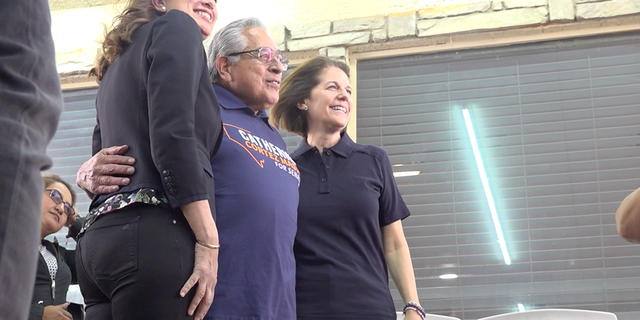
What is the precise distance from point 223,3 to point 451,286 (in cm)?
222

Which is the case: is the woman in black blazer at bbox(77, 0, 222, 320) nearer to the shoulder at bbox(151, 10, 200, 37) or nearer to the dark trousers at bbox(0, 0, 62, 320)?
the shoulder at bbox(151, 10, 200, 37)

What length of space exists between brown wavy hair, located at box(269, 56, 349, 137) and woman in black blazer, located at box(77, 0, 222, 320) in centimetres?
112

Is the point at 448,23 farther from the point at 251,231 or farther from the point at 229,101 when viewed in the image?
the point at 251,231

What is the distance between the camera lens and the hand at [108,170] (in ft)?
5.53

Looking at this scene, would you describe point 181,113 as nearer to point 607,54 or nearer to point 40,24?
point 40,24

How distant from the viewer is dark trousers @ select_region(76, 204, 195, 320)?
1.56 meters

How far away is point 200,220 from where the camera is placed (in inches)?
→ 64.8

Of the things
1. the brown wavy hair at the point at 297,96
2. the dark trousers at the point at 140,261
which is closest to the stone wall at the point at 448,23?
the brown wavy hair at the point at 297,96

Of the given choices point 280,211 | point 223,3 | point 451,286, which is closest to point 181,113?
point 280,211

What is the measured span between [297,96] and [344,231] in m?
0.65

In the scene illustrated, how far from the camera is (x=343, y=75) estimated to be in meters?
3.01

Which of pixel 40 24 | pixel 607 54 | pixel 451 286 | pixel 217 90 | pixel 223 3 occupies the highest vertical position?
pixel 223 3

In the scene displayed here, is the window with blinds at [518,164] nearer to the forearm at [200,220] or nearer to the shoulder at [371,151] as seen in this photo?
the shoulder at [371,151]

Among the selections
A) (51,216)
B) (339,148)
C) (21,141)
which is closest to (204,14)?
(339,148)
